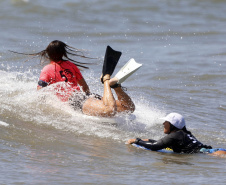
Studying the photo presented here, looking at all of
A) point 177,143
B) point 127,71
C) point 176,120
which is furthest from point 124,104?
point 177,143

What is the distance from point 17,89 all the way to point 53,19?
1153 centimetres

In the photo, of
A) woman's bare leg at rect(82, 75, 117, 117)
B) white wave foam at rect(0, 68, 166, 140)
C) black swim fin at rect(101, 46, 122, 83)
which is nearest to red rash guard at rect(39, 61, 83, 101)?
white wave foam at rect(0, 68, 166, 140)

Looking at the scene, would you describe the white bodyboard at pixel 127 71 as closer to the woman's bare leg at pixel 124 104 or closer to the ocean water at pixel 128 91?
the woman's bare leg at pixel 124 104

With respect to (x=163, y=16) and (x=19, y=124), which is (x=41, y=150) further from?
(x=163, y=16)

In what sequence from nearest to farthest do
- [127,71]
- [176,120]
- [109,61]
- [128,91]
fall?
[176,120] < [127,71] < [109,61] < [128,91]

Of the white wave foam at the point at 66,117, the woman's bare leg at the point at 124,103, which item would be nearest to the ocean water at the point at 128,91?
the white wave foam at the point at 66,117

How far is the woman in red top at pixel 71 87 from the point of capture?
8.12m

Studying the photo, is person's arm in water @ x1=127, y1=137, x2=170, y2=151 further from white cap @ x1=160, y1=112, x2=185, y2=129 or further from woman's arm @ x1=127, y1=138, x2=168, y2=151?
white cap @ x1=160, y1=112, x2=185, y2=129

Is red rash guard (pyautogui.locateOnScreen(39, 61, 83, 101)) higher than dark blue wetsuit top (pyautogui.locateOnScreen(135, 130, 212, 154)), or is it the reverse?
red rash guard (pyautogui.locateOnScreen(39, 61, 83, 101))

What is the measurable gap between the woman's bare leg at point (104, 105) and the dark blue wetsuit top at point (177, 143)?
1.05m

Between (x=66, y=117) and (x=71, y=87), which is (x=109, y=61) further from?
(x=66, y=117)

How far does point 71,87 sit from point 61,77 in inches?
9.5

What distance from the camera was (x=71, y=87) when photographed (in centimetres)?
834

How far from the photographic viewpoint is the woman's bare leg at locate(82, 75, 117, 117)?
26.1ft
